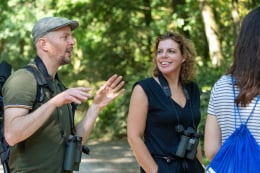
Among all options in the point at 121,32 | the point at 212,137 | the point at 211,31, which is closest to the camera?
the point at 212,137

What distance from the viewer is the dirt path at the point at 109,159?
12.2 m

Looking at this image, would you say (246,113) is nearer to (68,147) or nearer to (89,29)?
(68,147)

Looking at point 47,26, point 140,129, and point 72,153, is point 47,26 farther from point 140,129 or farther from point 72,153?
point 140,129

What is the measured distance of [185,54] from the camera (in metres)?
5.25

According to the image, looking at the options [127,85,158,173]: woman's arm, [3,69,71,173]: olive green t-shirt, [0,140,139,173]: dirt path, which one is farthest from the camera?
[0,140,139,173]: dirt path

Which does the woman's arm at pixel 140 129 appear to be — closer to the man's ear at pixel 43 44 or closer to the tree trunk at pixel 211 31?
the man's ear at pixel 43 44

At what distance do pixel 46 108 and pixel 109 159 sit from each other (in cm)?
1042

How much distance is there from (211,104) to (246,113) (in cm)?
26

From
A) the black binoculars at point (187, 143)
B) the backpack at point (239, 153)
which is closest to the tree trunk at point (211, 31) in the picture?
the black binoculars at point (187, 143)

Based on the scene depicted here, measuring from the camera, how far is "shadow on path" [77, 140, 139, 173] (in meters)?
12.2

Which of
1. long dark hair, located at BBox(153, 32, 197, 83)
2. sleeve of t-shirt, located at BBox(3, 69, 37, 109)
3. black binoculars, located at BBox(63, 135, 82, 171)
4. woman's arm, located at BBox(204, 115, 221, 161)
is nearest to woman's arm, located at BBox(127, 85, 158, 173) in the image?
long dark hair, located at BBox(153, 32, 197, 83)

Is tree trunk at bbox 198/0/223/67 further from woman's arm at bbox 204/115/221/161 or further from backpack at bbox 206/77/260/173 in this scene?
backpack at bbox 206/77/260/173

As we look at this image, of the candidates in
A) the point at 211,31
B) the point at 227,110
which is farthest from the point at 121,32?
the point at 227,110

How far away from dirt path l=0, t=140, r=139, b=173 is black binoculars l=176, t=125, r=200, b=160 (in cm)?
683
